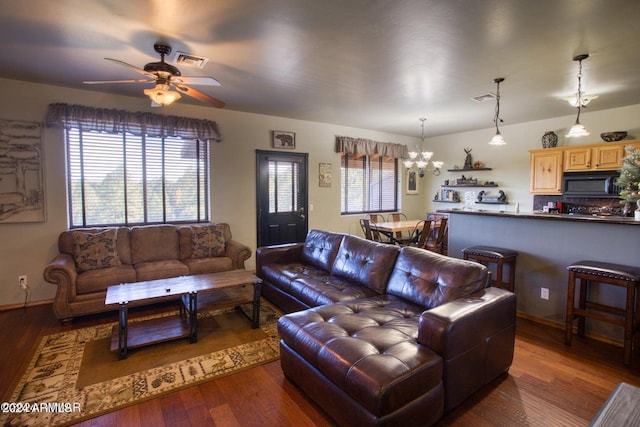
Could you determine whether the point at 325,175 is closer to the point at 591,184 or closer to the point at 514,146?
the point at 514,146

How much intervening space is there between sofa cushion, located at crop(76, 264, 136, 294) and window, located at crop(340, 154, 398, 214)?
13.5ft

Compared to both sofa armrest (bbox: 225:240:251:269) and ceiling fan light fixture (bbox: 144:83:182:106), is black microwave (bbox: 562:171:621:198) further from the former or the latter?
ceiling fan light fixture (bbox: 144:83:182:106)

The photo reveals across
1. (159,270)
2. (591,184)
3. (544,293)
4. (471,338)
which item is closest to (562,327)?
(544,293)

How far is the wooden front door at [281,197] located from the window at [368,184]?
1041 mm

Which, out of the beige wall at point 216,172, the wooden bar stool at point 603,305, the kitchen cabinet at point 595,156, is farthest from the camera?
the kitchen cabinet at point 595,156

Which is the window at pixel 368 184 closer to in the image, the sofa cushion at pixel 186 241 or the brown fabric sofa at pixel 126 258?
the brown fabric sofa at pixel 126 258

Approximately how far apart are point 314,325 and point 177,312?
87.9 inches

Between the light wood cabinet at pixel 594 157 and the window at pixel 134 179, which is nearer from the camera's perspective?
the window at pixel 134 179

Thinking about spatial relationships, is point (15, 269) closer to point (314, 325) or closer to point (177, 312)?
point (177, 312)

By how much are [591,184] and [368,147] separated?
150 inches

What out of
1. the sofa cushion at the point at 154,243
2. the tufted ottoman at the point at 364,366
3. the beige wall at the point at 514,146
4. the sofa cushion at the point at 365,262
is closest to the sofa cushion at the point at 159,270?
the sofa cushion at the point at 154,243

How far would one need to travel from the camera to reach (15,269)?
3869mm

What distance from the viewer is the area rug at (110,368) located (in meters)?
2.08

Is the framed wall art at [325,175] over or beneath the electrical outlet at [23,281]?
over
